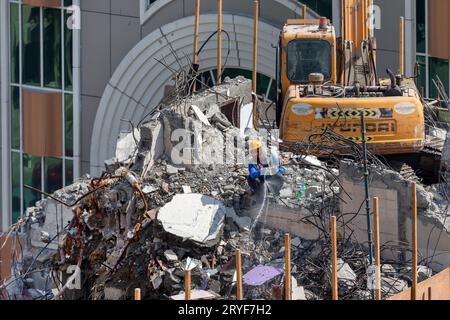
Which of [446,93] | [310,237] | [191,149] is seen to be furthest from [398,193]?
[446,93]

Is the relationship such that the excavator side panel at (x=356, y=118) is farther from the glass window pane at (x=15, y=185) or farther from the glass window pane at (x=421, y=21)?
the glass window pane at (x=15, y=185)

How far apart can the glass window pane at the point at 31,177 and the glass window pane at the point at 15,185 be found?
31cm

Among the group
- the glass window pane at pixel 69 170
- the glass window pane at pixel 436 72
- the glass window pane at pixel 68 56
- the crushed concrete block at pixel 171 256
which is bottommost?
the crushed concrete block at pixel 171 256

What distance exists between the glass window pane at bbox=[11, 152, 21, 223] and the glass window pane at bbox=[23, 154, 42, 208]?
0.31m

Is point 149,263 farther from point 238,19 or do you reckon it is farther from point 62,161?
point 62,161

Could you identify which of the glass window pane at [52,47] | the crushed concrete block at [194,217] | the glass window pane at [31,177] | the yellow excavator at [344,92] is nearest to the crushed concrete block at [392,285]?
the crushed concrete block at [194,217]

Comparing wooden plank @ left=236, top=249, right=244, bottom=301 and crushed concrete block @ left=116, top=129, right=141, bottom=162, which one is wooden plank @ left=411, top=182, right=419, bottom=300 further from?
crushed concrete block @ left=116, top=129, right=141, bottom=162

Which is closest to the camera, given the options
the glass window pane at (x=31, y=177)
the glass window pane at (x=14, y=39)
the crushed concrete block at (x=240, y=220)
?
the crushed concrete block at (x=240, y=220)

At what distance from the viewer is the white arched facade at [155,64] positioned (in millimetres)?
42938

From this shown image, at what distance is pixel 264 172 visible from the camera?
93.5ft

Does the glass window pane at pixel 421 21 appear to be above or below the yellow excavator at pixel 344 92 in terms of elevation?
above

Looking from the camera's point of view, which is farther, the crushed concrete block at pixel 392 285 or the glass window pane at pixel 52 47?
the glass window pane at pixel 52 47

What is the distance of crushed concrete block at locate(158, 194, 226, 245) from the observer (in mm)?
27531

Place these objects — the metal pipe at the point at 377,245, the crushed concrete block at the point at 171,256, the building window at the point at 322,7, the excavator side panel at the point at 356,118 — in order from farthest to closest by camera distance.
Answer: the building window at the point at 322,7 → the excavator side panel at the point at 356,118 → the crushed concrete block at the point at 171,256 → the metal pipe at the point at 377,245
